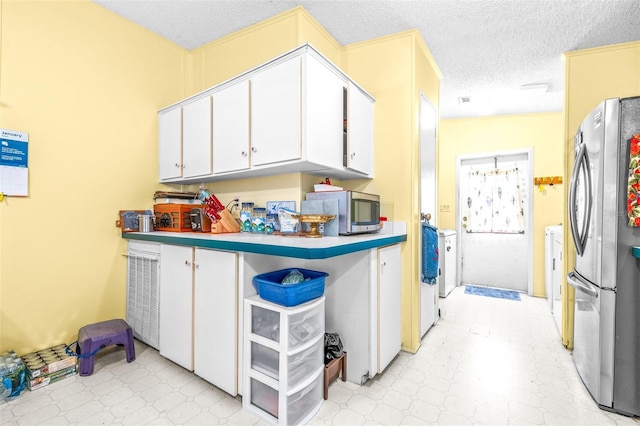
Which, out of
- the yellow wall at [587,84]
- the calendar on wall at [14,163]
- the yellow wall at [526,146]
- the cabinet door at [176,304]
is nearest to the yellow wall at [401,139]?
the yellow wall at [587,84]

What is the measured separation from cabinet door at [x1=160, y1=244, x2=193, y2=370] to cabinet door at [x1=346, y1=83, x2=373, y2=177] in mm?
1336

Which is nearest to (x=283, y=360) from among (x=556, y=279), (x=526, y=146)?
(x=556, y=279)

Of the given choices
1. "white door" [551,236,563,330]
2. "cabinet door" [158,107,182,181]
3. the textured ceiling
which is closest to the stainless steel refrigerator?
the textured ceiling

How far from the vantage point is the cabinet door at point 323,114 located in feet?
6.11

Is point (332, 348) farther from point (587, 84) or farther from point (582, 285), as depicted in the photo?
point (587, 84)

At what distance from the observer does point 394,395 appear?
1849 millimetres

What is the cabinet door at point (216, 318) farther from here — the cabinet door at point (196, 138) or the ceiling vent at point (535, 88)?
the ceiling vent at point (535, 88)

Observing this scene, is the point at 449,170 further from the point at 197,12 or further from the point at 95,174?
the point at 95,174

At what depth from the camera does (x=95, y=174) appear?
242 cm

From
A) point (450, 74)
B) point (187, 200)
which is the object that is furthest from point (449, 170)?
point (187, 200)

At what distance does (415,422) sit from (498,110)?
4.22 meters

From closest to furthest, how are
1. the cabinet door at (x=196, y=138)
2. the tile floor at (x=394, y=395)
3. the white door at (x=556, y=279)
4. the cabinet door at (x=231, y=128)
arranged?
the tile floor at (x=394, y=395)
the cabinet door at (x=231, y=128)
the cabinet door at (x=196, y=138)
the white door at (x=556, y=279)

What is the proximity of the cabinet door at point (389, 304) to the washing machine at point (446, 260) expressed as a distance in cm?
181

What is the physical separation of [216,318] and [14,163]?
173cm
